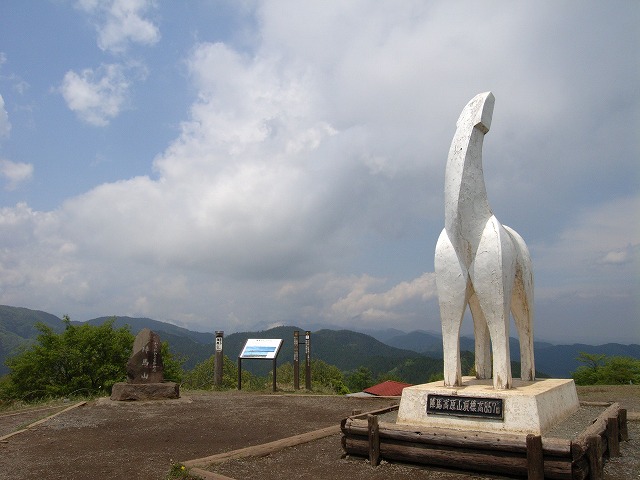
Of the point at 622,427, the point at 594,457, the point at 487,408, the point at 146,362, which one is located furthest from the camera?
the point at 146,362

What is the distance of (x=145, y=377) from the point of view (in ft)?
39.5

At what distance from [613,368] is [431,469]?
1741cm

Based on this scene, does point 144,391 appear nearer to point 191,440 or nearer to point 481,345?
point 191,440

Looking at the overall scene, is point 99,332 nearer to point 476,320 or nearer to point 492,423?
point 476,320

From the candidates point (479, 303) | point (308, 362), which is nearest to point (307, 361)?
point (308, 362)

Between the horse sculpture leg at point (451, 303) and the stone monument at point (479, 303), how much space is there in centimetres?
1

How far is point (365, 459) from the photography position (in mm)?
6164

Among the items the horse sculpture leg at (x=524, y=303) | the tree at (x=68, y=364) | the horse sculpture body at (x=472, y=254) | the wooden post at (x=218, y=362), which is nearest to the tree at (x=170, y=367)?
the tree at (x=68, y=364)

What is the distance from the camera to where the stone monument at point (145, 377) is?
11.5m

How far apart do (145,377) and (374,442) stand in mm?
7815

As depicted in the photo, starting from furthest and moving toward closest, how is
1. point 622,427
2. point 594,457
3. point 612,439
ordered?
point 622,427 < point 612,439 < point 594,457

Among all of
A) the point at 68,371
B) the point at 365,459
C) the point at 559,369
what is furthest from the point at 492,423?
the point at 559,369

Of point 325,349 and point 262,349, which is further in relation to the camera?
point 325,349

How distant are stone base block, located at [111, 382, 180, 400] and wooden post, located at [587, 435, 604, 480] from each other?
9443 mm
